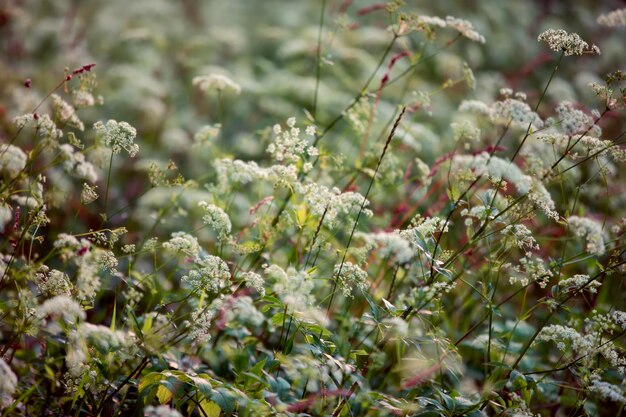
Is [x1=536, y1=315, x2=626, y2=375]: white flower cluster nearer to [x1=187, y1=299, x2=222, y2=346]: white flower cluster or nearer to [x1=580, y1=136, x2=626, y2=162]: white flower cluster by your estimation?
[x1=580, y1=136, x2=626, y2=162]: white flower cluster

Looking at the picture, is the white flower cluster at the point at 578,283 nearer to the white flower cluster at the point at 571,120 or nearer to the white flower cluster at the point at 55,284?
the white flower cluster at the point at 571,120

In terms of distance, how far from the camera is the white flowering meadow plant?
2199 mm

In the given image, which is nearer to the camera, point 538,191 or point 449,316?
point 538,191

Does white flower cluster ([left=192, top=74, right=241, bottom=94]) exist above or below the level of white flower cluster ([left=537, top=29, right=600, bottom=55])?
below

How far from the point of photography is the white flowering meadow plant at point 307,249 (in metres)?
2.20

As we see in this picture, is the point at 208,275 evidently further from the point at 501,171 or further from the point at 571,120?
the point at 571,120

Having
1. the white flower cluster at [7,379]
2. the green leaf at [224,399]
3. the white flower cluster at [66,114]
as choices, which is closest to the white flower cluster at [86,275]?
the white flower cluster at [7,379]

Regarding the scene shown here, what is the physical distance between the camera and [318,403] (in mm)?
2180

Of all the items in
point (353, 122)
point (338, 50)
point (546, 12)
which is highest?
point (546, 12)

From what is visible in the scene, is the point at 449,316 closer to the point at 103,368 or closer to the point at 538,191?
the point at 538,191

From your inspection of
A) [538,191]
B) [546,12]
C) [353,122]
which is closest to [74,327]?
[353,122]

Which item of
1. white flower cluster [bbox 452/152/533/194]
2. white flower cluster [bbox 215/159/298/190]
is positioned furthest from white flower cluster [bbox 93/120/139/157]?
white flower cluster [bbox 452/152/533/194]

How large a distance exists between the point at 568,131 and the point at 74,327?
2.07 m

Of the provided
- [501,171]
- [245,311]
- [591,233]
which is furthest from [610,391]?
[245,311]
